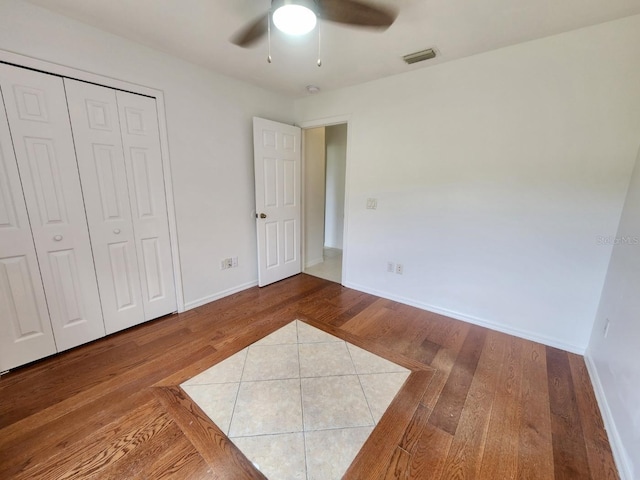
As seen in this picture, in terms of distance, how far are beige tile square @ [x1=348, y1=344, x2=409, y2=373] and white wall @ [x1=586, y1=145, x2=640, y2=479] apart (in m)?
1.05

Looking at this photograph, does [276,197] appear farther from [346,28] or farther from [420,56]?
[420,56]

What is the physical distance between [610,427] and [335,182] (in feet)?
14.6

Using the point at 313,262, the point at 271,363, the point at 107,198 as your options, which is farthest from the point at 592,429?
the point at 107,198

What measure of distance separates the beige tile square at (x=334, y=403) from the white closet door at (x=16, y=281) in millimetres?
1934

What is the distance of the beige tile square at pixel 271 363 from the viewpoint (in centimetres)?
180

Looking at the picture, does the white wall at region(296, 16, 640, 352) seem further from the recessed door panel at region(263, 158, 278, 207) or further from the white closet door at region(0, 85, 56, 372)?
the white closet door at region(0, 85, 56, 372)

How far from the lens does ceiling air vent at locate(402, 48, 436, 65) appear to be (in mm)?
2128

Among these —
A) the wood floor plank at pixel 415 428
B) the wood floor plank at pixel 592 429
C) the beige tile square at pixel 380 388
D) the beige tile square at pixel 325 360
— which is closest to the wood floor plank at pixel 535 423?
the wood floor plank at pixel 592 429

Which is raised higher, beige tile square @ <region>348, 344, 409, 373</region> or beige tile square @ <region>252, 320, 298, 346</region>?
beige tile square @ <region>348, 344, 409, 373</region>

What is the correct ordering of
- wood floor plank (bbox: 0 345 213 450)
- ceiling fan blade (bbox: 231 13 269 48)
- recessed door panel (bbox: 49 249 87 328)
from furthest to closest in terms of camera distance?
recessed door panel (bbox: 49 249 87 328) < ceiling fan blade (bbox: 231 13 269 48) < wood floor plank (bbox: 0 345 213 450)

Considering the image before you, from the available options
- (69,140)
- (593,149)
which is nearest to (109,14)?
(69,140)

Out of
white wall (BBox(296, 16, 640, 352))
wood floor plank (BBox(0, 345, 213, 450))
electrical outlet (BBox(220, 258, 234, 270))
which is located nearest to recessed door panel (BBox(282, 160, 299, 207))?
white wall (BBox(296, 16, 640, 352))

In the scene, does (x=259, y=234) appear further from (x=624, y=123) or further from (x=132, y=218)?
(x=624, y=123)

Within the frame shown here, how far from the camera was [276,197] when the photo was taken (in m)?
3.27
